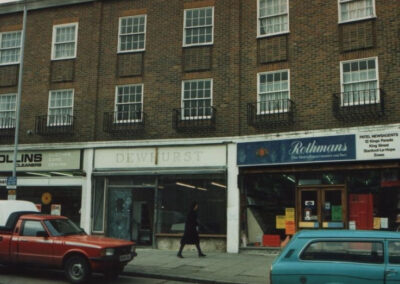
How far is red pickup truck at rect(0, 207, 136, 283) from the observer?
1061 cm

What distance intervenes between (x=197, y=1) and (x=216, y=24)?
127cm

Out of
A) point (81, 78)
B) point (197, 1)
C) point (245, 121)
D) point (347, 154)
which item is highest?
point (197, 1)

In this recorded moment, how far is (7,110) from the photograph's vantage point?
20.5 m

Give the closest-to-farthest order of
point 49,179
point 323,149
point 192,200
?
point 323,149
point 192,200
point 49,179

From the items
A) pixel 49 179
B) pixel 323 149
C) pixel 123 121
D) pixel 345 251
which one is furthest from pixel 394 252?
pixel 49 179

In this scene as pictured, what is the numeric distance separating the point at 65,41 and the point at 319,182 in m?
12.0

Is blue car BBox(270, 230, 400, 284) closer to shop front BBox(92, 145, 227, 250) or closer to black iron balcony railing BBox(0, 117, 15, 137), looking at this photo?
shop front BBox(92, 145, 227, 250)

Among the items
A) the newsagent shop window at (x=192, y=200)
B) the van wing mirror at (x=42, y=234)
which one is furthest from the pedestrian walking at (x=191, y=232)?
the van wing mirror at (x=42, y=234)

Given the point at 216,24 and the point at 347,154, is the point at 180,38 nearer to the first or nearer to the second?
the point at 216,24

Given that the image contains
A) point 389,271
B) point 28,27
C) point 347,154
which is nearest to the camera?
point 389,271

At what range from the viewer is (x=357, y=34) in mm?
15469

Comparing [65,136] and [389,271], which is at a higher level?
[65,136]

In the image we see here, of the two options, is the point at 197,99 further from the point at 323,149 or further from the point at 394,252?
the point at 394,252

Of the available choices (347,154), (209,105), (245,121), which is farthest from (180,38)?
(347,154)
